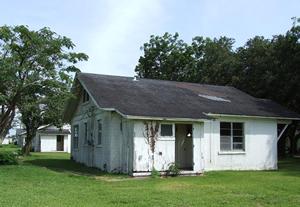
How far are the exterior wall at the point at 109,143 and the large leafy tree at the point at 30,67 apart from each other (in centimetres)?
235

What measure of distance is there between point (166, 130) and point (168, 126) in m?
0.20

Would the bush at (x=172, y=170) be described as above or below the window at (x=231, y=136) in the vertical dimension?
below

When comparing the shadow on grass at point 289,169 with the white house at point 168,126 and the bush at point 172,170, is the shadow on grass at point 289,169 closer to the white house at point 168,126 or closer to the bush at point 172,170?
the white house at point 168,126

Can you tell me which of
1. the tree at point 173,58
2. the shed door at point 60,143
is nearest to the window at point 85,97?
the tree at point 173,58

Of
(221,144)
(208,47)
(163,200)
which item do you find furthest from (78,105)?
(208,47)

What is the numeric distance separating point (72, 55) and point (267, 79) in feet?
51.2

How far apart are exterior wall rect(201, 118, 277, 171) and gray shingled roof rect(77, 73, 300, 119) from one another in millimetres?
668

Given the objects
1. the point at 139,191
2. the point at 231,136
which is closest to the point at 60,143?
the point at 231,136

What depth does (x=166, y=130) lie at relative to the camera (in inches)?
818

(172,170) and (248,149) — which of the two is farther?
(248,149)

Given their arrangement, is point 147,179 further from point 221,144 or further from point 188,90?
point 188,90

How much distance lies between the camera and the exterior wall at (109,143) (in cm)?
2053

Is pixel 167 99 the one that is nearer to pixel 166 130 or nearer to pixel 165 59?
pixel 166 130

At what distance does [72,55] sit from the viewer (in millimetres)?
25562
